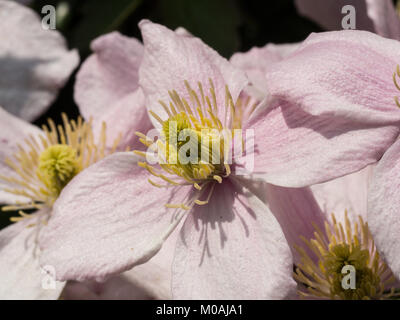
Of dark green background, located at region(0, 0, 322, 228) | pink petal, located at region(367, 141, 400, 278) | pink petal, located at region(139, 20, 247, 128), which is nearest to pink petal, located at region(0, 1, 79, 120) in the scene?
dark green background, located at region(0, 0, 322, 228)

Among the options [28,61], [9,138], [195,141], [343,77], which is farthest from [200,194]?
[28,61]

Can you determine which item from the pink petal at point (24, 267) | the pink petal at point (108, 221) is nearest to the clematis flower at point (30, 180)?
the pink petal at point (24, 267)

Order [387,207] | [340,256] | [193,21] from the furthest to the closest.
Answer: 1. [193,21]
2. [340,256]
3. [387,207]

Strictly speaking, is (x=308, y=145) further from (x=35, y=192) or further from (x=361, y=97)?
(x=35, y=192)

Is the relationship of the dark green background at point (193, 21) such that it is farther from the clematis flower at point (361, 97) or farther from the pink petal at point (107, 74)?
the clematis flower at point (361, 97)

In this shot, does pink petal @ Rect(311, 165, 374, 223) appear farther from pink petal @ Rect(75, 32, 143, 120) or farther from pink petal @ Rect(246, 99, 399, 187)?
pink petal @ Rect(75, 32, 143, 120)
